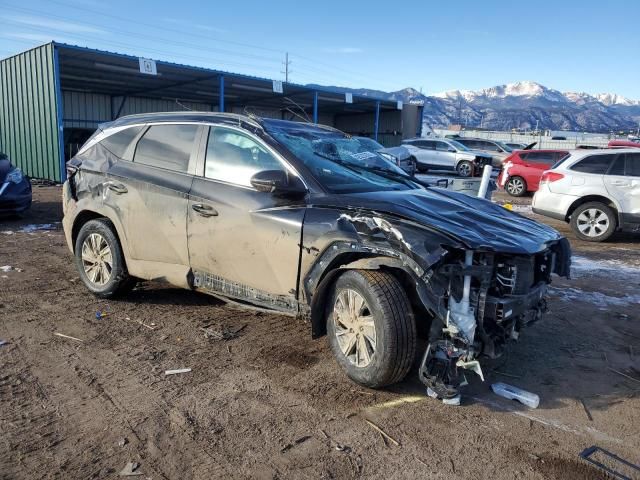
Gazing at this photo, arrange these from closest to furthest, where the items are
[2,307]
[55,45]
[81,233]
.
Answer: [2,307], [81,233], [55,45]

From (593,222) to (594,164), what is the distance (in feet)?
3.42

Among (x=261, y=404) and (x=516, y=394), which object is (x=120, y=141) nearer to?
(x=261, y=404)

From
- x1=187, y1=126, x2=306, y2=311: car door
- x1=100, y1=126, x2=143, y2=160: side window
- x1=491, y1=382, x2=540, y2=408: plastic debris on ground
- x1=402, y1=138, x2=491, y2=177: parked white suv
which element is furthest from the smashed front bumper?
x1=402, y1=138, x2=491, y2=177: parked white suv

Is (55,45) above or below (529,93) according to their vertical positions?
below

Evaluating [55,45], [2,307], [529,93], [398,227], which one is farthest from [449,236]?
[529,93]

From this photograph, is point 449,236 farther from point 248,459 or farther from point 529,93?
point 529,93

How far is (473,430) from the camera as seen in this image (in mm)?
3107

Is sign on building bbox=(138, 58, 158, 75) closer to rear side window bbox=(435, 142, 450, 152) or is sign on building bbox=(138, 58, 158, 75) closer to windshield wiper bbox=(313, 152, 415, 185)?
rear side window bbox=(435, 142, 450, 152)

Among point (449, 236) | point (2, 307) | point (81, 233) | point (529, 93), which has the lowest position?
point (2, 307)

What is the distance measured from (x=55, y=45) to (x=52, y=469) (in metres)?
15.9

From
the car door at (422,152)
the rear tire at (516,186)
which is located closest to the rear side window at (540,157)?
the rear tire at (516,186)

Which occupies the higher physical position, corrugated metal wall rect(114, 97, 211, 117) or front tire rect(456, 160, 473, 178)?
corrugated metal wall rect(114, 97, 211, 117)

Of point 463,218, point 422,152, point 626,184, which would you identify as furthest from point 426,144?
point 463,218

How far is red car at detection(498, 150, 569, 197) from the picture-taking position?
16.4 meters
